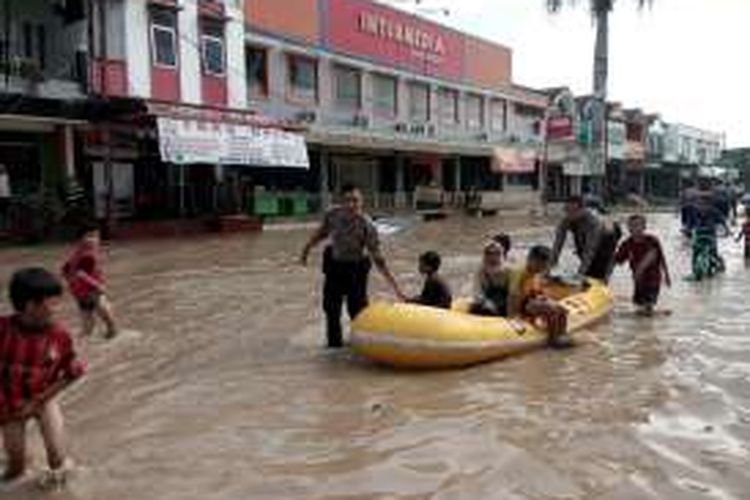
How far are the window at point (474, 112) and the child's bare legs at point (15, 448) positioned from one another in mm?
42662

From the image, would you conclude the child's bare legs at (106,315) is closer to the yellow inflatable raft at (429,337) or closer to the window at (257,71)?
the yellow inflatable raft at (429,337)

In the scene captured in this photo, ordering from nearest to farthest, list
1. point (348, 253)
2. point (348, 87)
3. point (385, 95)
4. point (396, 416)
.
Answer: point (396, 416), point (348, 253), point (348, 87), point (385, 95)

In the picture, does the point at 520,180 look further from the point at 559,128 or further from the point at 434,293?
the point at 434,293

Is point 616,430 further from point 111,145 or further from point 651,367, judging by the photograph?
point 111,145

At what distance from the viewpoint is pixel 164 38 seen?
28.5 m

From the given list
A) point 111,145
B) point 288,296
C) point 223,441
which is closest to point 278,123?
point 111,145

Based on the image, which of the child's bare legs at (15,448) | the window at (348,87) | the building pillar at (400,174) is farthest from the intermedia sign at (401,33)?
the child's bare legs at (15,448)

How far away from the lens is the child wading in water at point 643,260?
1248cm

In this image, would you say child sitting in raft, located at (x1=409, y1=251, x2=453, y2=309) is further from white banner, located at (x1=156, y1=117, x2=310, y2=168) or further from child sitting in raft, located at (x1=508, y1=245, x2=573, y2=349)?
white banner, located at (x1=156, y1=117, x2=310, y2=168)

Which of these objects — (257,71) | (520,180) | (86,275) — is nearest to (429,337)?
(86,275)

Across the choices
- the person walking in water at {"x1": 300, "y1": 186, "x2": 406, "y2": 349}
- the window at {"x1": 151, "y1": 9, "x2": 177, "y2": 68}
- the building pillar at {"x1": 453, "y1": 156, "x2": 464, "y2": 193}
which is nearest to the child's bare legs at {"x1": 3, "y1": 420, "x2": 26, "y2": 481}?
the person walking in water at {"x1": 300, "y1": 186, "x2": 406, "y2": 349}

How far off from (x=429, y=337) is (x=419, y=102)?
1392 inches

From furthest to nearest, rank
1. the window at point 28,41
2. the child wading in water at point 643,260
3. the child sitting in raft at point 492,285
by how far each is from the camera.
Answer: the window at point 28,41
the child wading in water at point 643,260
the child sitting in raft at point 492,285

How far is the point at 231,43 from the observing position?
102 feet
